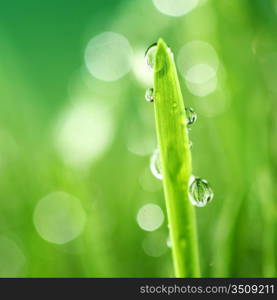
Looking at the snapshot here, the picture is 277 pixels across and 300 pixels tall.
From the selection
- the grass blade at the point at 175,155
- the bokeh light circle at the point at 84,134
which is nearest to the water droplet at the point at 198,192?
the grass blade at the point at 175,155

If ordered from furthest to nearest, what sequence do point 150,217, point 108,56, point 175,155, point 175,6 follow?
1. point 108,56
2. point 175,6
3. point 150,217
4. point 175,155

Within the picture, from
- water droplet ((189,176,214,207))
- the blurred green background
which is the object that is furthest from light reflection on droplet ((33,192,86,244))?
water droplet ((189,176,214,207))

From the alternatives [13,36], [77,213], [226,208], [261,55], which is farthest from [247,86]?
[13,36]

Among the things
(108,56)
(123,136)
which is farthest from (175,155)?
(108,56)

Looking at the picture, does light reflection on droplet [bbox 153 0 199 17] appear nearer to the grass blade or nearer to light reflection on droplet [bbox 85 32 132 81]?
light reflection on droplet [bbox 85 32 132 81]

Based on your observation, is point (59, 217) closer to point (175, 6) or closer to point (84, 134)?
point (84, 134)

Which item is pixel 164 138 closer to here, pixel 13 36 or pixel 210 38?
pixel 210 38
